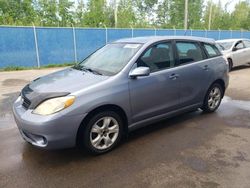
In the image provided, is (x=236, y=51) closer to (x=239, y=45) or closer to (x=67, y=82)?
(x=239, y=45)

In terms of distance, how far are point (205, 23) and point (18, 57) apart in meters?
32.5

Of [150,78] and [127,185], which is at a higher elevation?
[150,78]

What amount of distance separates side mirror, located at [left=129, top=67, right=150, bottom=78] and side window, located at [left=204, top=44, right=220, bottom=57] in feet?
6.73

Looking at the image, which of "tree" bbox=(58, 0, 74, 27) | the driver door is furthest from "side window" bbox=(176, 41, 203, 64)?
"tree" bbox=(58, 0, 74, 27)

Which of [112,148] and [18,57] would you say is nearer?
[112,148]

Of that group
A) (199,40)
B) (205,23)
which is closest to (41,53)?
(199,40)

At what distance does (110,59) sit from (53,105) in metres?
1.47

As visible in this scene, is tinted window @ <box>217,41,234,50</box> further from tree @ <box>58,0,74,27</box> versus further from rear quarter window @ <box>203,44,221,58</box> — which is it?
tree @ <box>58,0,74,27</box>

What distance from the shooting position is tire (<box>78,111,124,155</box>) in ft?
11.9

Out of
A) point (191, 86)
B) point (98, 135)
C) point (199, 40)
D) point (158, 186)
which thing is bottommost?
point (158, 186)

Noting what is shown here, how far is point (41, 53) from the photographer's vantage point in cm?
1433

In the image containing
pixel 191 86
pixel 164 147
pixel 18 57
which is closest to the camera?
pixel 164 147

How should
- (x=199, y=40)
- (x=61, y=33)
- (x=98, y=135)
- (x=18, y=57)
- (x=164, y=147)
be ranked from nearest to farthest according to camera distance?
(x=98, y=135)
(x=164, y=147)
(x=199, y=40)
(x=18, y=57)
(x=61, y=33)

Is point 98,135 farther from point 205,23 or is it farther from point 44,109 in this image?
point 205,23
